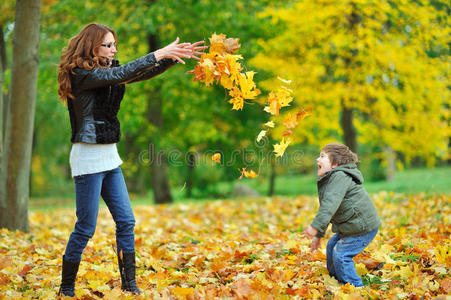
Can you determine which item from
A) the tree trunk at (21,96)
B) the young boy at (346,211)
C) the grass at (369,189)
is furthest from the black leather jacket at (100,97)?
the grass at (369,189)

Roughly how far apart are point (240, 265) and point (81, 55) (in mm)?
2147

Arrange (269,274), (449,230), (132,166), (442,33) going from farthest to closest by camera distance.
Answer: (132,166)
(442,33)
(449,230)
(269,274)

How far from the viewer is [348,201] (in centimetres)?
301

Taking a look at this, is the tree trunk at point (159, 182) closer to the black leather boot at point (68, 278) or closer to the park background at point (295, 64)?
the park background at point (295, 64)

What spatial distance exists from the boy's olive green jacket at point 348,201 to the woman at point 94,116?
4.51 feet

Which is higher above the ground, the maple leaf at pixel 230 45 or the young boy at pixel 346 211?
the maple leaf at pixel 230 45

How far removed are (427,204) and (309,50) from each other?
18.7 feet

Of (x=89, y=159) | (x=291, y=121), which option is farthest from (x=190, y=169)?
(x=89, y=159)

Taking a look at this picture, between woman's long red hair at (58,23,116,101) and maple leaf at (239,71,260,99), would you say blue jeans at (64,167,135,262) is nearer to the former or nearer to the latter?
woman's long red hair at (58,23,116,101)

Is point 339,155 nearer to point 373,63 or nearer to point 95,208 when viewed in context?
point 95,208

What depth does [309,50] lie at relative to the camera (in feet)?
36.0

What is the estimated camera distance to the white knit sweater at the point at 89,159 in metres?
2.85

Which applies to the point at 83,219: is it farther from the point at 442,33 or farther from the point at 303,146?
the point at 303,146

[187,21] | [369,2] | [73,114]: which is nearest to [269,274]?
[73,114]
